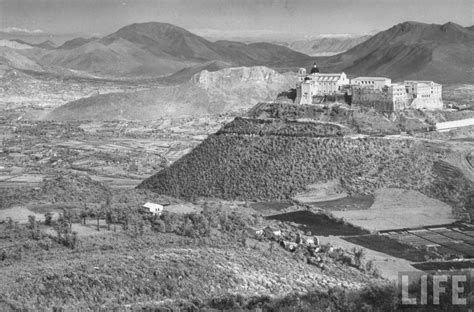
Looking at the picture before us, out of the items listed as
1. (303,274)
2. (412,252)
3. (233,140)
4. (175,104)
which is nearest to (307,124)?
(233,140)

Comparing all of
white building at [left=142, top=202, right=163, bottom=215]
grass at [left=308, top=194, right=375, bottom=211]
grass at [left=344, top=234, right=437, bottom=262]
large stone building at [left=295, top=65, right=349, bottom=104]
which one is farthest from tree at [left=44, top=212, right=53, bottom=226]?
large stone building at [left=295, top=65, right=349, bottom=104]

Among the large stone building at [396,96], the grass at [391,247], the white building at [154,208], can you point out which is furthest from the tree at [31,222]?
the large stone building at [396,96]

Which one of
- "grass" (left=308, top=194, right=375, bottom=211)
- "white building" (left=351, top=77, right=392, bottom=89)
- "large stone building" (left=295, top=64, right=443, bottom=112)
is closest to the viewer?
"grass" (left=308, top=194, right=375, bottom=211)

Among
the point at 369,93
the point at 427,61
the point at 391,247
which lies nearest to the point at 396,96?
the point at 369,93

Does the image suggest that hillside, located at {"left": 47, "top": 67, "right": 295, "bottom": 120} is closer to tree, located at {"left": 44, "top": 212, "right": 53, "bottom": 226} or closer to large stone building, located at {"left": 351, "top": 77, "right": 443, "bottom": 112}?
large stone building, located at {"left": 351, "top": 77, "right": 443, "bottom": 112}

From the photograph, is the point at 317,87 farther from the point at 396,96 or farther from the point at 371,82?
the point at 396,96

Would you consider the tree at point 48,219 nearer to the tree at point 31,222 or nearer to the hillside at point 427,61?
the tree at point 31,222
